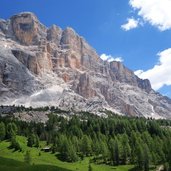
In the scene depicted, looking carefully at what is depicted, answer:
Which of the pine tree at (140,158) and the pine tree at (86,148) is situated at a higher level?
the pine tree at (86,148)

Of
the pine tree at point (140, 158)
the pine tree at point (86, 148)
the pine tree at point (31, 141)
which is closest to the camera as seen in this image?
the pine tree at point (140, 158)

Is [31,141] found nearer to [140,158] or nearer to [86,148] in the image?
[86,148]

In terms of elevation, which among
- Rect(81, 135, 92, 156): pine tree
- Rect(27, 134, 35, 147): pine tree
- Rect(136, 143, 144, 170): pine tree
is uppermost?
Rect(27, 134, 35, 147): pine tree

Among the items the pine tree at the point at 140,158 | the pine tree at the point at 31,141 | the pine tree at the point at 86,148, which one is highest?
the pine tree at the point at 31,141

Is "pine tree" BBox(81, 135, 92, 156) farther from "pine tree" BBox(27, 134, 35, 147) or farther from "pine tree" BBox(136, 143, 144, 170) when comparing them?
"pine tree" BBox(136, 143, 144, 170)

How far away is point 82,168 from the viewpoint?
139250 millimetres

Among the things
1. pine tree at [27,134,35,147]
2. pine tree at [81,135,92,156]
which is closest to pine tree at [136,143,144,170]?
pine tree at [81,135,92,156]

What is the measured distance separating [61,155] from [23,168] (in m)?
81.5

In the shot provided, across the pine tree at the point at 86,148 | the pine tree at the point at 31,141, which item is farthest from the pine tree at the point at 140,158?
the pine tree at the point at 31,141

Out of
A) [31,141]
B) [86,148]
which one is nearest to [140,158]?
[86,148]

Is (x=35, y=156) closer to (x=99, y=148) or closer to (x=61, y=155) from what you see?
(x=61, y=155)

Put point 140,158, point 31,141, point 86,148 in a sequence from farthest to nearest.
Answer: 1. point 31,141
2. point 86,148
3. point 140,158

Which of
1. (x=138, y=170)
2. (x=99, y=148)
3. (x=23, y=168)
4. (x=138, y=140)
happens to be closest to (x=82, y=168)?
(x=138, y=170)

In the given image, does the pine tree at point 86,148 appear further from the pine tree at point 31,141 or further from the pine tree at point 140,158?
the pine tree at point 140,158
